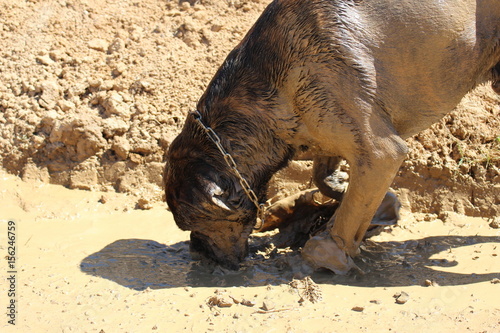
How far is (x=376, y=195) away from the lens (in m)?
3.94

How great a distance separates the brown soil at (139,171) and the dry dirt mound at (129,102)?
2 cm

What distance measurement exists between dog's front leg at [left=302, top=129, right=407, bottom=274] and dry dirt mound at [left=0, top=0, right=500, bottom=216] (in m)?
1.77

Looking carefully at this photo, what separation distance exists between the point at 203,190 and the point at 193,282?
750mm

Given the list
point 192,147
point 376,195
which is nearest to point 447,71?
point 376,195

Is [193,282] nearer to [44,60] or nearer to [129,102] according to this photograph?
[129,102]

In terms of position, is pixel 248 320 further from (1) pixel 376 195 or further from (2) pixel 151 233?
(2) pixel 151 233

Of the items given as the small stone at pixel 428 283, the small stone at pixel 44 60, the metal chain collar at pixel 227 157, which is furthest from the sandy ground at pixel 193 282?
the small stone at pixel 44 60

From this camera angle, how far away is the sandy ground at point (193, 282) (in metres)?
3.50

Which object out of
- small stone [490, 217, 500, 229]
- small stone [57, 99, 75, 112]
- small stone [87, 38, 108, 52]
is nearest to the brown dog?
small stone [490, 217, 500, 229]

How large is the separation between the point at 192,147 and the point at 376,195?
1.37 m

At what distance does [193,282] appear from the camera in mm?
4289

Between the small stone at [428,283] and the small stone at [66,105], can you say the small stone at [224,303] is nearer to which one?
the small stone at [428,283]

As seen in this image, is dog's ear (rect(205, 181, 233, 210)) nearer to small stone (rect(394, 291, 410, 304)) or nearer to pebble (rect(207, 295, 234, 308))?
pebble (rect(207, 295, 234, 308))

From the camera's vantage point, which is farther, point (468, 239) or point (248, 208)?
point (468, 239)
